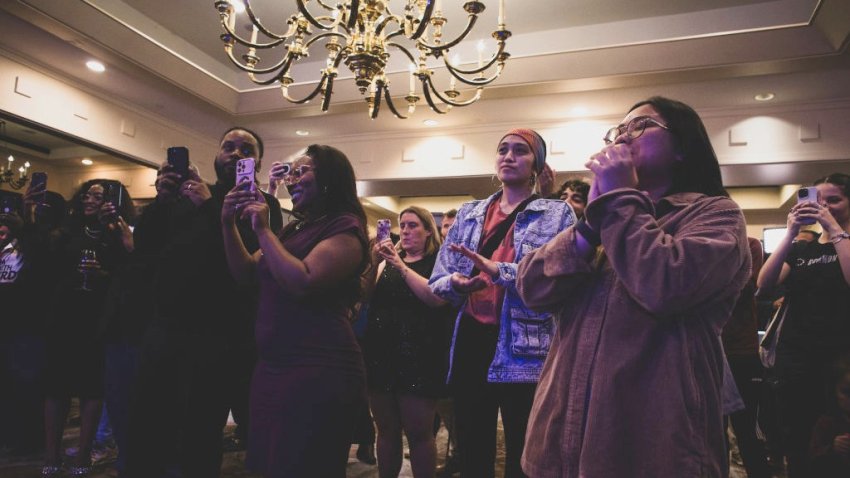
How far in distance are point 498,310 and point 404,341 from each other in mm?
704

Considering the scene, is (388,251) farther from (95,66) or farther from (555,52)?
(95,66)

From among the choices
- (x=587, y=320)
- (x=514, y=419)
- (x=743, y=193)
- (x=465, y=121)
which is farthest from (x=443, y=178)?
(x=743, y=193)

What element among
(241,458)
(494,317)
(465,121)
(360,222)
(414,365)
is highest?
(465,121)

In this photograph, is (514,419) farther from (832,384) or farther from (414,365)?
(832,384)

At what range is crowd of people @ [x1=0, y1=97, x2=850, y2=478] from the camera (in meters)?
0.82

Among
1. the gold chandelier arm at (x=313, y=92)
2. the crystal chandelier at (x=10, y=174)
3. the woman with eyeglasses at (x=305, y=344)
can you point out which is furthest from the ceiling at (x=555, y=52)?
the woman with eyeglasses at (x=305, y=344)

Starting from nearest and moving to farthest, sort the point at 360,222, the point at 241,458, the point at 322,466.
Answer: the point at 322,466, the point at 360,222, the point at 241,458

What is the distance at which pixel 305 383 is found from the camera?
1313 millimetres

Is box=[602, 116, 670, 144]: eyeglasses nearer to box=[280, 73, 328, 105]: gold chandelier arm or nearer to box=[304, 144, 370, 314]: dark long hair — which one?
box=[304, 144, 370, 314]: dark long hair

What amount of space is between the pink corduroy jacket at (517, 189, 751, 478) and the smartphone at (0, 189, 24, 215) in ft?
10.4

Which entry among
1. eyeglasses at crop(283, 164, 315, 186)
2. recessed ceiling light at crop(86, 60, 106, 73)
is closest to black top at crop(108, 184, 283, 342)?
eyeglasses at crop(283, 164, 315, 186)

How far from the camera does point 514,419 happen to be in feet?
4.71

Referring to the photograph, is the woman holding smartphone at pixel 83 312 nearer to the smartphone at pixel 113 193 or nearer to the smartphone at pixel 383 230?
the smartphone at pixel 113 193

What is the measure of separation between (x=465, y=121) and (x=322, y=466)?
4.38 metres
